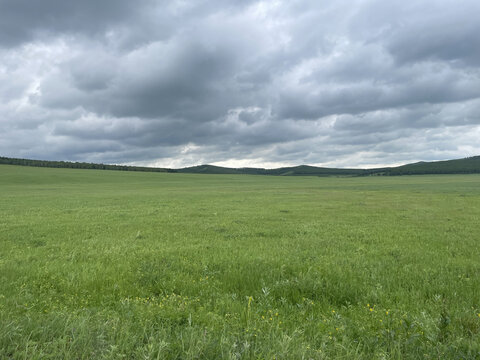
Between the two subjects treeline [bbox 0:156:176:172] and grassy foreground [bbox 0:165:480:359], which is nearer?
grassy foreground [bbox 0:165:480:359]

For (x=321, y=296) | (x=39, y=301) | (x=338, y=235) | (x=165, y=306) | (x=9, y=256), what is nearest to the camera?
(x=165, y=306)

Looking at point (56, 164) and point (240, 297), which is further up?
point (56, 164)

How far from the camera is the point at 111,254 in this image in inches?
367

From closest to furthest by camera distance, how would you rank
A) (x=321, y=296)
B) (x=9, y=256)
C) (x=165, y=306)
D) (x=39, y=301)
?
1. (x=165, y=306)
2. (x=39, y=301)
3. (x=321, y=296)
4. (x=9, y=256)

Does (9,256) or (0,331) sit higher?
(0,331)

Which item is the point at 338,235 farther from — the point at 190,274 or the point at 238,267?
the point at 190,274

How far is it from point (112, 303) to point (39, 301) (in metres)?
1.44

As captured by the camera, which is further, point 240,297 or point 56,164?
point 56,164

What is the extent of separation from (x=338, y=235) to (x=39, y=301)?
11499mm

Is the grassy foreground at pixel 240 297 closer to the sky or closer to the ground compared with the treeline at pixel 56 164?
closer to the ground

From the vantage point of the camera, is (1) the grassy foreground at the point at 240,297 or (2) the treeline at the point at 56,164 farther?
(2) the treeline at the point at 56,164

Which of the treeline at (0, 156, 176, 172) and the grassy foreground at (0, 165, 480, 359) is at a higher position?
the treeline at (0, 156, 176, 172)

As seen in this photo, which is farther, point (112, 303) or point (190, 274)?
point (190, 274)

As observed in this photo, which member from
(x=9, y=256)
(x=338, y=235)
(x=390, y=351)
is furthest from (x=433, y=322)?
(x=9, y=256)
